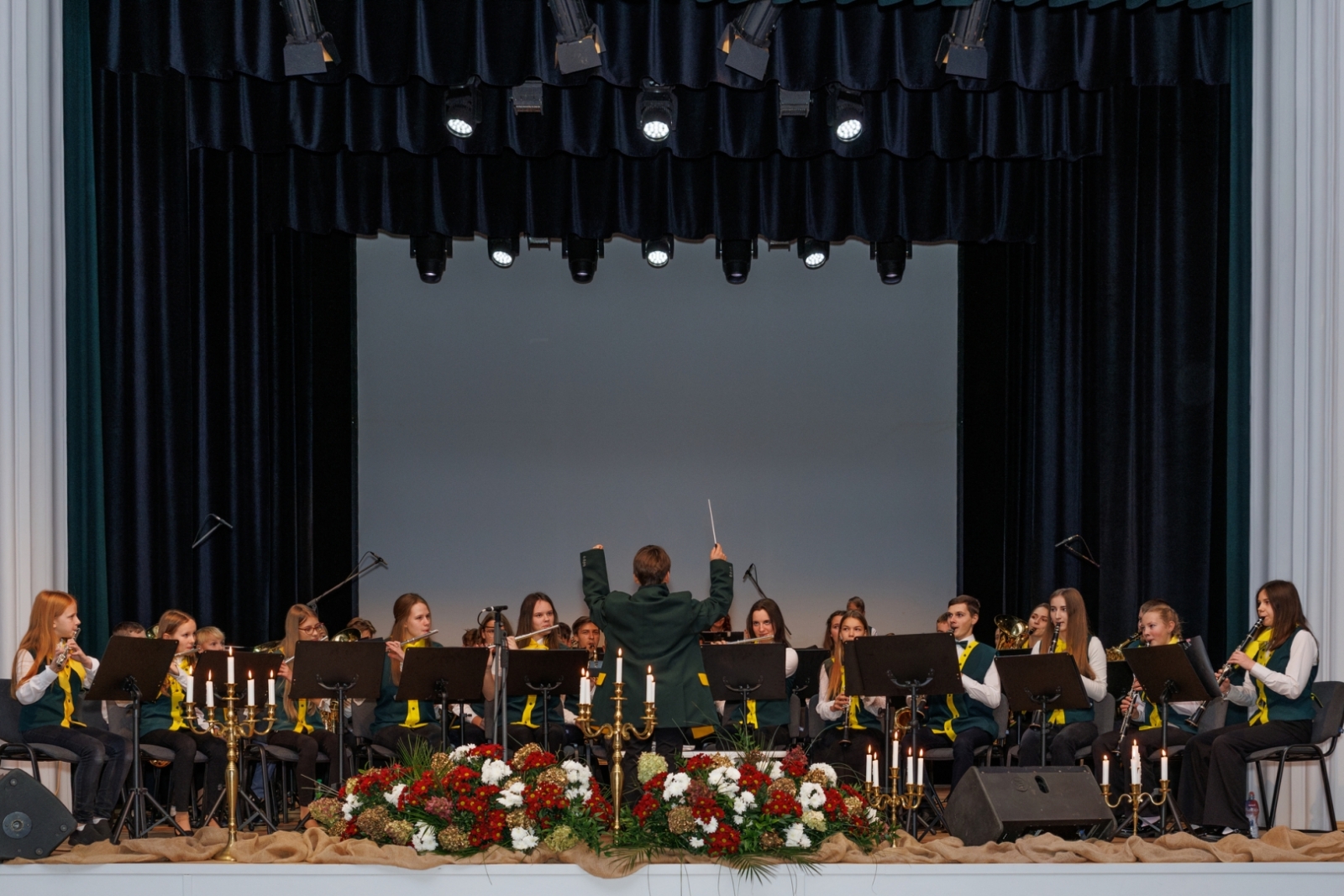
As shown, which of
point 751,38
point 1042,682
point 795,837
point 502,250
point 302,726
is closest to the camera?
point 795,837

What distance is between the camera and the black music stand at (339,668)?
611 centimetres

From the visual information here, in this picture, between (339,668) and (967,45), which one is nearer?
(339,668)

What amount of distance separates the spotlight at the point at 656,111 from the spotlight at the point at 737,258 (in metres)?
1.91

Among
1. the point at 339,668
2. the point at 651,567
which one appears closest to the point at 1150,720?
the point at 651,567

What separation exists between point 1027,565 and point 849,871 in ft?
17.5

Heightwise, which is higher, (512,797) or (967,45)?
(967,45)

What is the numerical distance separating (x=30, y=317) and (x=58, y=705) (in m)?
1.66

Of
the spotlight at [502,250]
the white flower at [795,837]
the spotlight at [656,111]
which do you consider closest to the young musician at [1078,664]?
the white flower at [795,837]

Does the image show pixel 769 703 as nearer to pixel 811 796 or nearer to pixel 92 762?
pixel 811 796

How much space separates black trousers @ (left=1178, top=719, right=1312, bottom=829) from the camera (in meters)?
5.84

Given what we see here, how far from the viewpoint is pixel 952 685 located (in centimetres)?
580

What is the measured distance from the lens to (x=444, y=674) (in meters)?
6.22

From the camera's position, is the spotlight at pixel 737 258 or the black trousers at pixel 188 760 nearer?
the black trousers at pixel 188 760

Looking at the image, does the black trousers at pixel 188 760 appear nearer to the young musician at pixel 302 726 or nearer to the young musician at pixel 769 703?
the young musician at pixel 302 726
